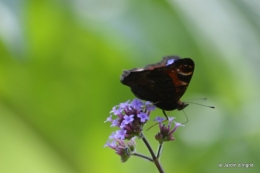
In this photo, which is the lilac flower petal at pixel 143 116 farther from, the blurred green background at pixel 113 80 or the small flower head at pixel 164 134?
the blurred green background at pixel 113 80

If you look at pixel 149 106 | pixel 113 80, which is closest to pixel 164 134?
pixel 149 106

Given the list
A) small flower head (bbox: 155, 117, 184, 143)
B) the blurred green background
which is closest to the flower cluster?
small flower head (bbox: 155, 117, 184, 143)

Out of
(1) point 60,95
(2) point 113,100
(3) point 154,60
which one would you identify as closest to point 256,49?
(3) point 154,60

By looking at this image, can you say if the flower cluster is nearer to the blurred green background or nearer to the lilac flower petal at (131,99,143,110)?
the lilac flower petal at (131,99,143,110)

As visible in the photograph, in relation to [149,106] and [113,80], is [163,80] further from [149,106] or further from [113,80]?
[113,80]

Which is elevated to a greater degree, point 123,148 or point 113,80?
point 113,80

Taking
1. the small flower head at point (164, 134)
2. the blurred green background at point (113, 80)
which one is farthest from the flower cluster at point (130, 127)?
the blurred green background at point (113, 80)
